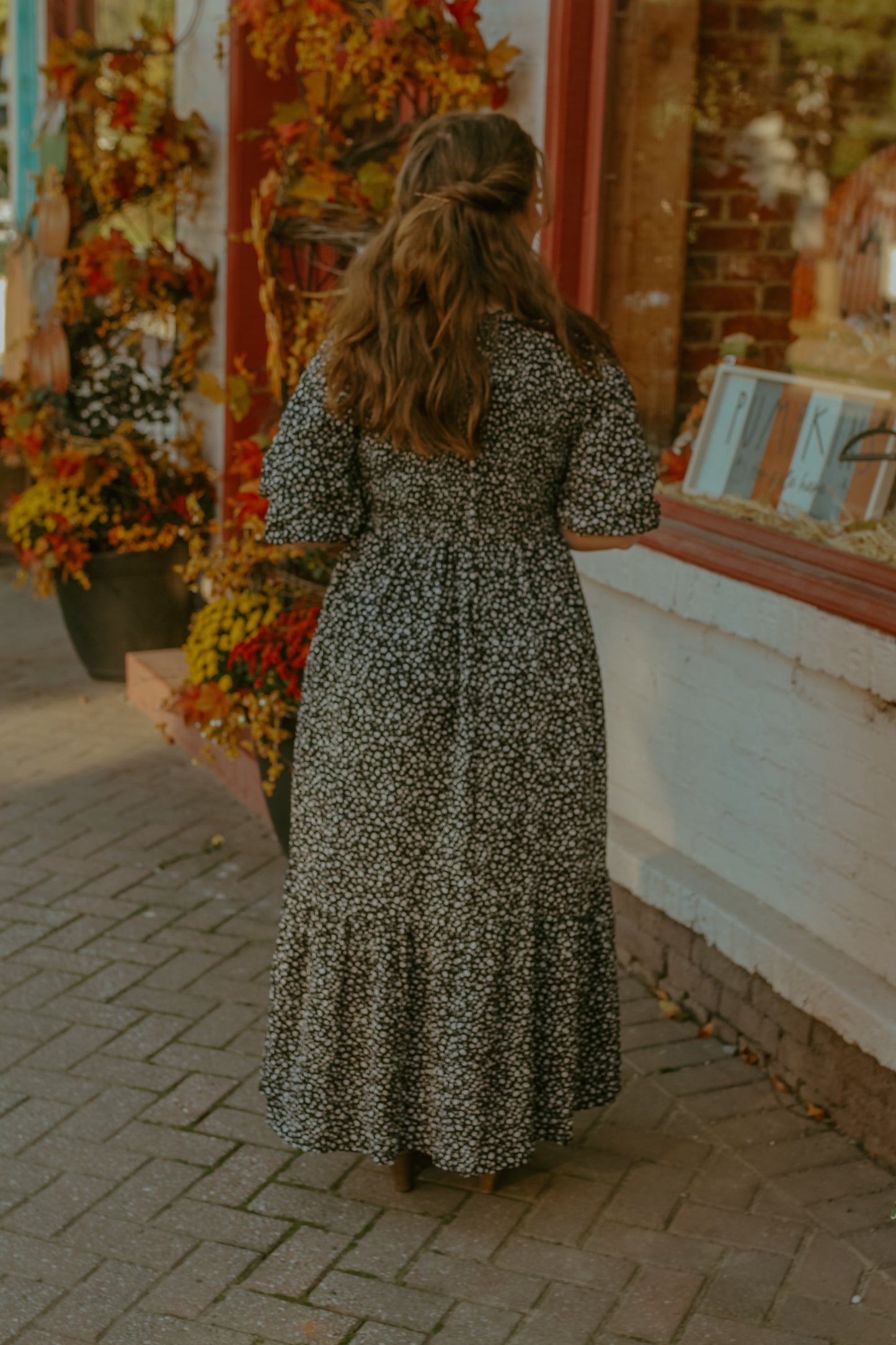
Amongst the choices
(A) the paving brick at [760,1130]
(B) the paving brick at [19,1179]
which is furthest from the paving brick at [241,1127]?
(A) the paving brick at [760,1130]

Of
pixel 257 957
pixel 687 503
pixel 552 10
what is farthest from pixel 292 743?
pixel 552 10

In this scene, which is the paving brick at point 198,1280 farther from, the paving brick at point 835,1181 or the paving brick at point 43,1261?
the paving brick at point 835,1181

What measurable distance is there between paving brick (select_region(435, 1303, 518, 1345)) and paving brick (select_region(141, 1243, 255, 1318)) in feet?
1.37

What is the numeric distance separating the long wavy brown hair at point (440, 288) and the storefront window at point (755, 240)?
4.54ft

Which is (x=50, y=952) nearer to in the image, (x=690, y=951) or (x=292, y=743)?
(x=292, y=743)

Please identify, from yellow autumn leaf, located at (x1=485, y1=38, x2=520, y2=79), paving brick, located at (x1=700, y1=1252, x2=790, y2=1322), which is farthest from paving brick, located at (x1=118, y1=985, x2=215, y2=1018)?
yellow autumn leaf, located at (x1=485, y1=38, x2=520, y2=79)

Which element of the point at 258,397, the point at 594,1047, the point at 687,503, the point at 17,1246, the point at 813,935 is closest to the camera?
the point at 17,1246

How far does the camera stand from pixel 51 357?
20.9 ft

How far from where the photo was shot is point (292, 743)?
4547mm

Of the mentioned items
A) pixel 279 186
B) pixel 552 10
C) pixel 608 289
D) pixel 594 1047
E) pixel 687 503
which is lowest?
pixel 594 1047

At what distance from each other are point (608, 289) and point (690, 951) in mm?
1838

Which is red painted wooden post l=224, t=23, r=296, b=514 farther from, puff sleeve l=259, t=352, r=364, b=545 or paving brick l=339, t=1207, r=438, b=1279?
paving brick l=339, t=1207, r=438, b=1279

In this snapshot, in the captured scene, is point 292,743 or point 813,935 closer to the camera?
point 813,935

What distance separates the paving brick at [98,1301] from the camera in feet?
8.81
